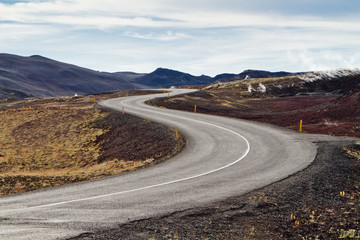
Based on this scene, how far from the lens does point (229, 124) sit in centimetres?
2795

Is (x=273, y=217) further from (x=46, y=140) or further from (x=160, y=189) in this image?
(x=46, y=140)

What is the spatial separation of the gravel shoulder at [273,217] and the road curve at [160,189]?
58cm

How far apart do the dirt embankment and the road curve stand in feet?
10.1

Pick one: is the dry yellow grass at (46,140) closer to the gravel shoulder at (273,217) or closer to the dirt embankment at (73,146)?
the dirt embankment at (73,146)

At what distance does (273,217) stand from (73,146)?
79.1 feet

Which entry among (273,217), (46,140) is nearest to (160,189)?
(273,217)

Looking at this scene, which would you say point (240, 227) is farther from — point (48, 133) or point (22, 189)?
point (48, 133)

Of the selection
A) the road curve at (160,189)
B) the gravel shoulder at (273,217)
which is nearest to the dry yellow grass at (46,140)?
the road curve at (160,189)

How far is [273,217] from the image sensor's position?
8.89 metres

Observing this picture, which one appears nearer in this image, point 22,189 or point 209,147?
point 22,189

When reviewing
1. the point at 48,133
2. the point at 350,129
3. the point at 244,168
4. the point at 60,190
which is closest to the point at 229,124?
the point at 350,129

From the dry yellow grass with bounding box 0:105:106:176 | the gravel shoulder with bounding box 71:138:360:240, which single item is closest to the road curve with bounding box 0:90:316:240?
the gravel shoulder with bounding box 71:138:360:240

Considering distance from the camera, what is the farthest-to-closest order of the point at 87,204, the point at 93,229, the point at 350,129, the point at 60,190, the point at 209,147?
the point at 350,129
the point at 209,147
the point at 60,190
the point at 87,204
the point at 93,229

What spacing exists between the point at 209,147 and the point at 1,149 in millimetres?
22036
